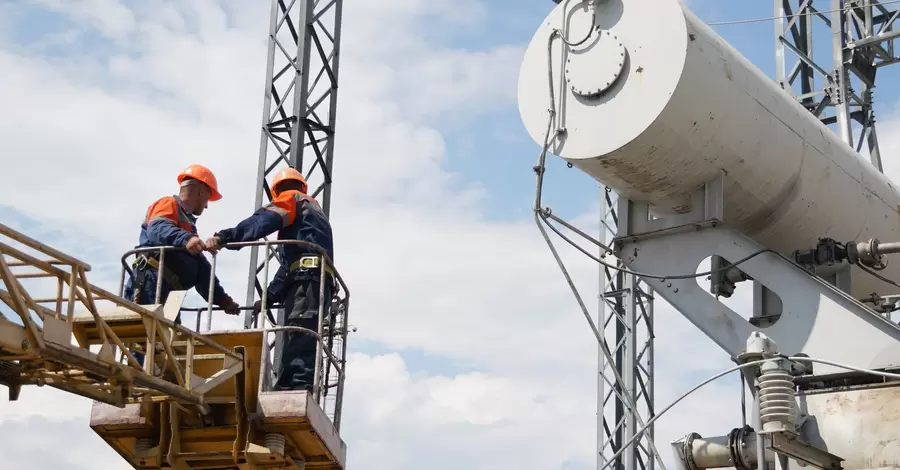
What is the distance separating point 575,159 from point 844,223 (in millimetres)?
2121

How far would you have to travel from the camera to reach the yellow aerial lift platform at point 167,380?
7254mm

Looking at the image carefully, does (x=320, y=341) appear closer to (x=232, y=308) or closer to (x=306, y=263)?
(x=306, y=263)

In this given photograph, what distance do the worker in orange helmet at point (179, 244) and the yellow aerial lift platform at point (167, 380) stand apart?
0.53 m

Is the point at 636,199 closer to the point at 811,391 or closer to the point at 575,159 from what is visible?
the point at 575,159

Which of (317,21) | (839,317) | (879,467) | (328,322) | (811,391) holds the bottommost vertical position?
(879,467)

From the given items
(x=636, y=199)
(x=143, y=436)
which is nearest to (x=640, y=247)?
(x=636, y=199)

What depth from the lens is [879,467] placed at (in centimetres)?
737

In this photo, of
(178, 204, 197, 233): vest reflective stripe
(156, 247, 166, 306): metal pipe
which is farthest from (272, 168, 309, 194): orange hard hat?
(156, 247, 166, 306): metal pipe

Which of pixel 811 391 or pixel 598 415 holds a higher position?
pixel 598 415

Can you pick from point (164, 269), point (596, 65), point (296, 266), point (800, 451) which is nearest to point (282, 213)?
point (296, 266)

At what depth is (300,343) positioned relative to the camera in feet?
29.7

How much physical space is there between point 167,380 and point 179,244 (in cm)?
111

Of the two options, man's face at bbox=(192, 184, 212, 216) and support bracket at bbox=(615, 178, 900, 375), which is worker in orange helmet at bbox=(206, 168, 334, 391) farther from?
support bracket at bbox=(615, 178, 900, 375)

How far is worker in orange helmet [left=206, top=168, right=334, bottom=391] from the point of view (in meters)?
9.03
